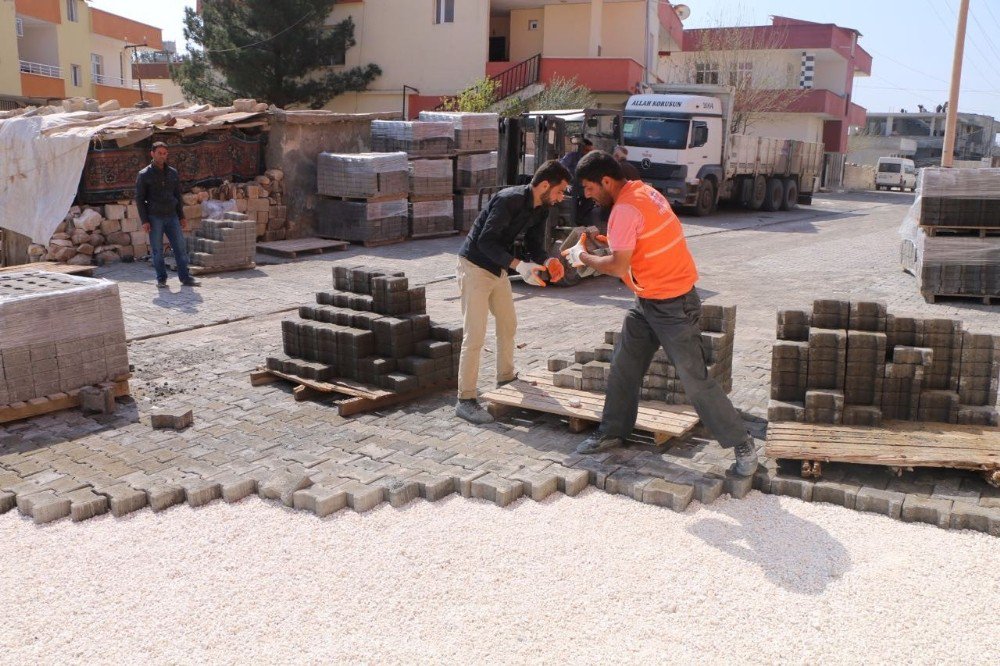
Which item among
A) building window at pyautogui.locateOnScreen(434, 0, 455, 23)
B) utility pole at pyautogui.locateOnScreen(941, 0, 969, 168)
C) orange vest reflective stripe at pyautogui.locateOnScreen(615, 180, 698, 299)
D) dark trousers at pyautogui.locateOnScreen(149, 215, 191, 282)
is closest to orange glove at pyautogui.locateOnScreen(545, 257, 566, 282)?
orange vest reflective stripe at pyautogui.locateOnScreen(615, 180, 698, 299)

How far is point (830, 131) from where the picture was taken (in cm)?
4506

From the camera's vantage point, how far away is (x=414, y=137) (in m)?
17.2

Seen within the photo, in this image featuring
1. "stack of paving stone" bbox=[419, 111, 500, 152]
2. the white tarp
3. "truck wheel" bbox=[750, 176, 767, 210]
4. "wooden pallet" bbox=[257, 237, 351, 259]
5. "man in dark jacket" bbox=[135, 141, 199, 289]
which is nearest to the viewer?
"man in dark jacket" bbox=[135, 141, 199, 289]

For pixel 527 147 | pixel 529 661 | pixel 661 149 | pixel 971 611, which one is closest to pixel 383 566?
pixel 529 661

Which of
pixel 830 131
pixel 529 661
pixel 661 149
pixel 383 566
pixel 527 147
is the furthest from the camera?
pixel 830 131

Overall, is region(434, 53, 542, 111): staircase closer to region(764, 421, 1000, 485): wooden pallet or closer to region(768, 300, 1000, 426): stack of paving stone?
region(768, 300, 1000, 426): stack of paving stone

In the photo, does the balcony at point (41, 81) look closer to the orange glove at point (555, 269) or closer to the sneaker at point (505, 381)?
the sneaker at point (505, 381)

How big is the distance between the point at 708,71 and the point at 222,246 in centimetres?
3049

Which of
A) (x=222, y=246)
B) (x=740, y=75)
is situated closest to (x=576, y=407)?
(x=222, y=246)

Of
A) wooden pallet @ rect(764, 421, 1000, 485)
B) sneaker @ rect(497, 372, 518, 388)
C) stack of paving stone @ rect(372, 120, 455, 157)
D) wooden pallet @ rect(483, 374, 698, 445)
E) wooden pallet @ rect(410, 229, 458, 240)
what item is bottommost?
sneaker @ rect(497, 372, 518, 388)

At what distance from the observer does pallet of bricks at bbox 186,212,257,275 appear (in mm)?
13383

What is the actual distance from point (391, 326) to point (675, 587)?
3.56 m

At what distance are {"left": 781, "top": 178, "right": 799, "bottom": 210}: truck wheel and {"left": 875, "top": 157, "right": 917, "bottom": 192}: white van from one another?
1944 centimetres

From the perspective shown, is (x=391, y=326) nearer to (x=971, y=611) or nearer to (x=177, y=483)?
(x=177, y=483)
